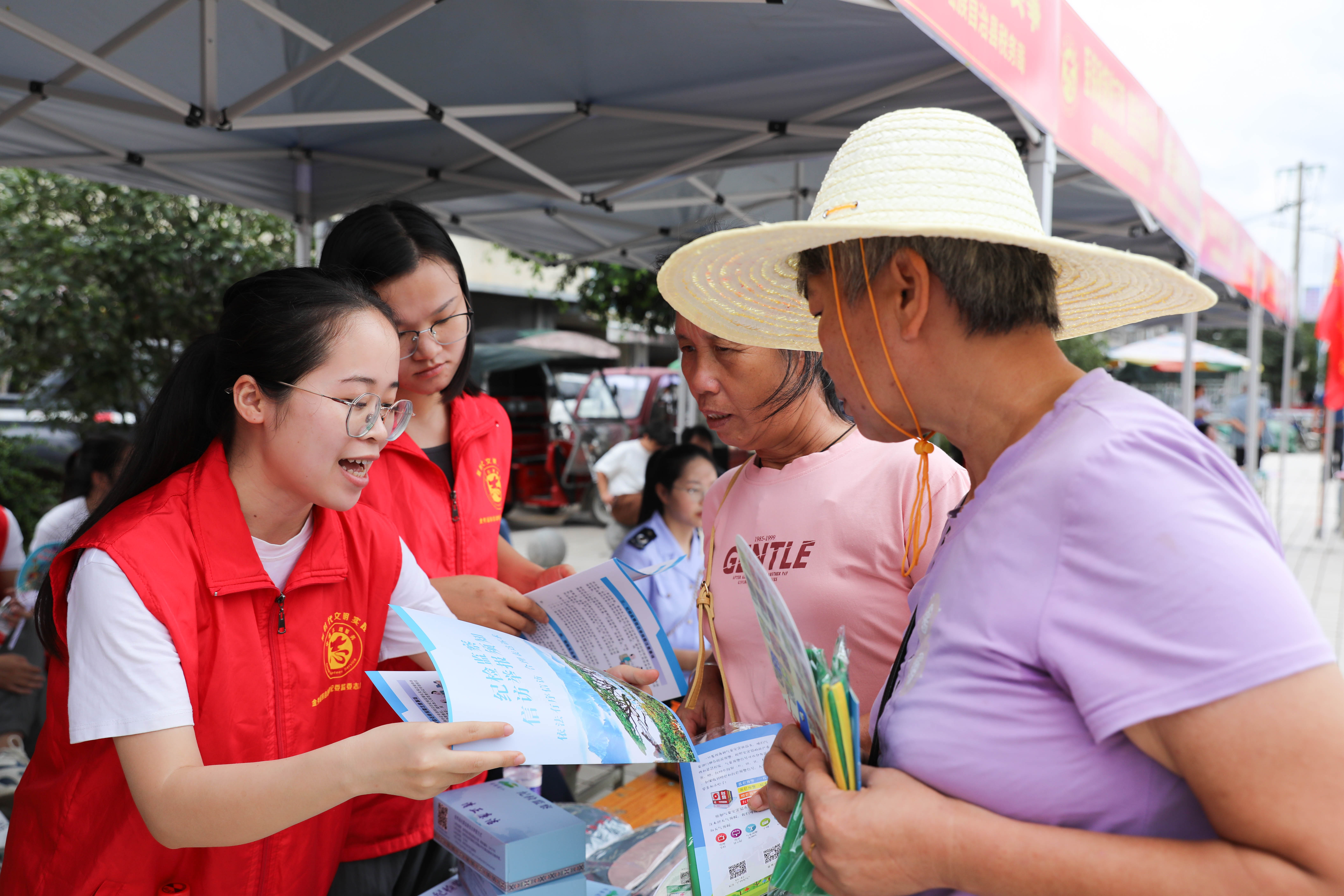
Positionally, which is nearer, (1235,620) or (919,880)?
(1235,620)

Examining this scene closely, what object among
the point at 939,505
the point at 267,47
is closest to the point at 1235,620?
the point at 939,505

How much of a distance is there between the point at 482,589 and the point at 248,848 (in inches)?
23.3

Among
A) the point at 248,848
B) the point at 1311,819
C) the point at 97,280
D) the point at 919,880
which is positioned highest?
the point at 97,280

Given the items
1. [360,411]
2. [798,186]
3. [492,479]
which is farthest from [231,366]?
[798,186]

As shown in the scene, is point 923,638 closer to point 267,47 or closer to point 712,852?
point 712,852

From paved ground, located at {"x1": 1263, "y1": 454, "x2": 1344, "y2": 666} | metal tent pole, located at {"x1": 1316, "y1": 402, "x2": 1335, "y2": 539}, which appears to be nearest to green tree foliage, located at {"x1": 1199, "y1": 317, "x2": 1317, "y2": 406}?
paved ground, located at {"x1": 1263, "y1": 454, "x2": 1344, "y2": 666}

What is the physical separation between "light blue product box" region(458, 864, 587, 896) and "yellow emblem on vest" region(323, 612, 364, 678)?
0.39m

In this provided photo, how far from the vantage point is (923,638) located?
91cm

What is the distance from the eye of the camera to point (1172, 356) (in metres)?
14.4

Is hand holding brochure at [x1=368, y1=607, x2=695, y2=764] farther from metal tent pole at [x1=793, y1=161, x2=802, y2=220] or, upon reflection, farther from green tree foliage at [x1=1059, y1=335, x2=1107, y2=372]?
green tree foliage at [x1=1059, y1=335, x2=1107, y2=372]

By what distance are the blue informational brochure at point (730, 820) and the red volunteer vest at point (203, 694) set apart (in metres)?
0.62

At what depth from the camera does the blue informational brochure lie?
124cm

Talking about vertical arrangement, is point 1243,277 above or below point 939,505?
above

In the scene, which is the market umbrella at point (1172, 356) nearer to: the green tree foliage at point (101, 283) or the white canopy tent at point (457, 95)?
the white canopy tent at point (457, 95)
